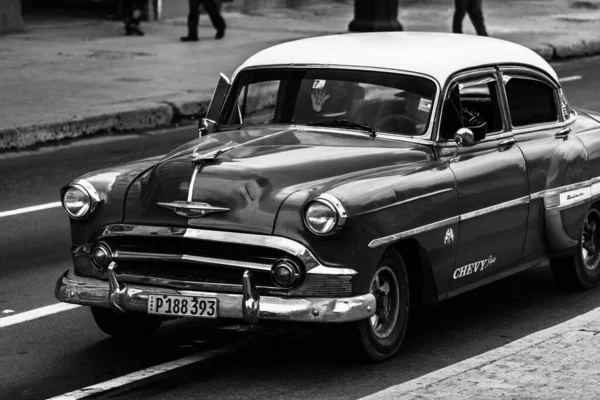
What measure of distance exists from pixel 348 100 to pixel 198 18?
1459 centimetres

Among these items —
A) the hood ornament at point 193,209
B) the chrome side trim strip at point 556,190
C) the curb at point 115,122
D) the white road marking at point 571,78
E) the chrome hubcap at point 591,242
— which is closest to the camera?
the hood ornament at point 193,209

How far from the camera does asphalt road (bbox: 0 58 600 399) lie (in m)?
6.61

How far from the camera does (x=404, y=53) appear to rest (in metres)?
7.91

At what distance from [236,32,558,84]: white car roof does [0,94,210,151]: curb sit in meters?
6.83

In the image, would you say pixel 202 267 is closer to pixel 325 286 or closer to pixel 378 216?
pixel 325 286

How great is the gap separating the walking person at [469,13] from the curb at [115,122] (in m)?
6.82

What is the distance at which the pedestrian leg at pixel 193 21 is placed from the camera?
2172 cm

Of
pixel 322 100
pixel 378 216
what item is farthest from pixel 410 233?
pixel 322 100

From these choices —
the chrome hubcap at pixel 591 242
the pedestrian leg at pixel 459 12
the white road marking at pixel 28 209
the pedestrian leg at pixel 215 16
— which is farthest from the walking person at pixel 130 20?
the chrome hubcap at pixel 591 242

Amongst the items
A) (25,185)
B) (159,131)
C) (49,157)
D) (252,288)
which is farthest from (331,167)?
(159,131)

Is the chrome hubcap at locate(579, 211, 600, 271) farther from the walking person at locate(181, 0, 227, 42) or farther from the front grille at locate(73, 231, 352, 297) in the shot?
the walking person at locate(181, 0, 227, 42)

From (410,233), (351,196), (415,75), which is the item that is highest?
(415,75)

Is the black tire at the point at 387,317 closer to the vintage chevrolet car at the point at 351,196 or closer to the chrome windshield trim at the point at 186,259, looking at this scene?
the vintage chevrolet car at the point at 351,196

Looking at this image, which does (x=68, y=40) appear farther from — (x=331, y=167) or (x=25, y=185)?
(x=331, y=167)
